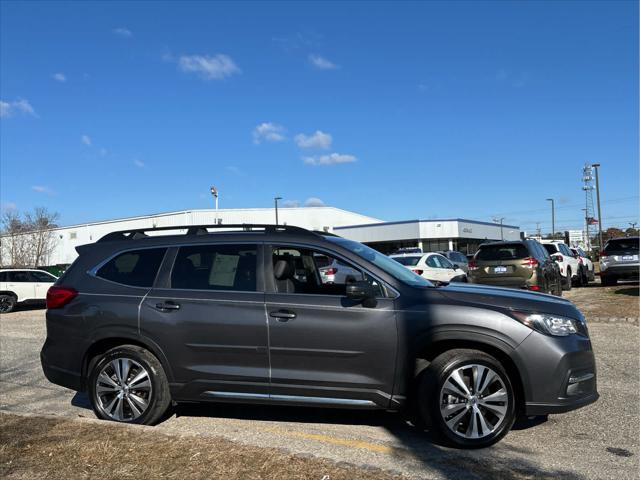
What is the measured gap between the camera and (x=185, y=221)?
210 feet

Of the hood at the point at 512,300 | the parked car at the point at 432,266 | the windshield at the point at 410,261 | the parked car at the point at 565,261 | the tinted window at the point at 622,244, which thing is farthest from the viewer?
the parked car at the point at 565,261

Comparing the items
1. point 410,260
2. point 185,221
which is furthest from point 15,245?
point 410,260

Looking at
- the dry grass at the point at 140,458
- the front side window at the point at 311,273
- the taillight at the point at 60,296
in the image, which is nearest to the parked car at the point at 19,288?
the taillight at the point at 60,296

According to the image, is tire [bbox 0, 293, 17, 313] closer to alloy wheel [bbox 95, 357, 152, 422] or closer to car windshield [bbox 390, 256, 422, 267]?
car windshield [bbox 390, 256, 422, 267]

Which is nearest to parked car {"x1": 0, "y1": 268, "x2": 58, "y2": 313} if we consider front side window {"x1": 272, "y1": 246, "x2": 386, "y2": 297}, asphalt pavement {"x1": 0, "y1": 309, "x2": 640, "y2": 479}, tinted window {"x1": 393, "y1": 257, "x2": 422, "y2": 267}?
tinted window {"x1": 393, "y1": 257, "x2": 422, "y2": 267}

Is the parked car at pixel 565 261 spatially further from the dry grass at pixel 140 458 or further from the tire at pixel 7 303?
the tire at pixel 7 303

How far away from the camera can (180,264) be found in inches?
204

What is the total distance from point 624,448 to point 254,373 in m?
3.07

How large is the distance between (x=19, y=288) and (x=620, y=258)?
68.2 ft

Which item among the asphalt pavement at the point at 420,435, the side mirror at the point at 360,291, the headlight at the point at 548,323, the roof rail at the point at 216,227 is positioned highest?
the roof rail at the point at 216,227

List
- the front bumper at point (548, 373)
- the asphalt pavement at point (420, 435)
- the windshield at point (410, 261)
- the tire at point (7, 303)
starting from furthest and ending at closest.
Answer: the tire at point (7, 303) < the windshield at point (410, 261) < the front bumper at point (548, 373) < the asphalt pavement at point (420, 435)

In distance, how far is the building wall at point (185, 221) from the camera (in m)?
64.2

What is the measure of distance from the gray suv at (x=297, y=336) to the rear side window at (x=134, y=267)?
1 centimetres

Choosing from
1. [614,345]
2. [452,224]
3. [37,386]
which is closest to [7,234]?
[452,224]
